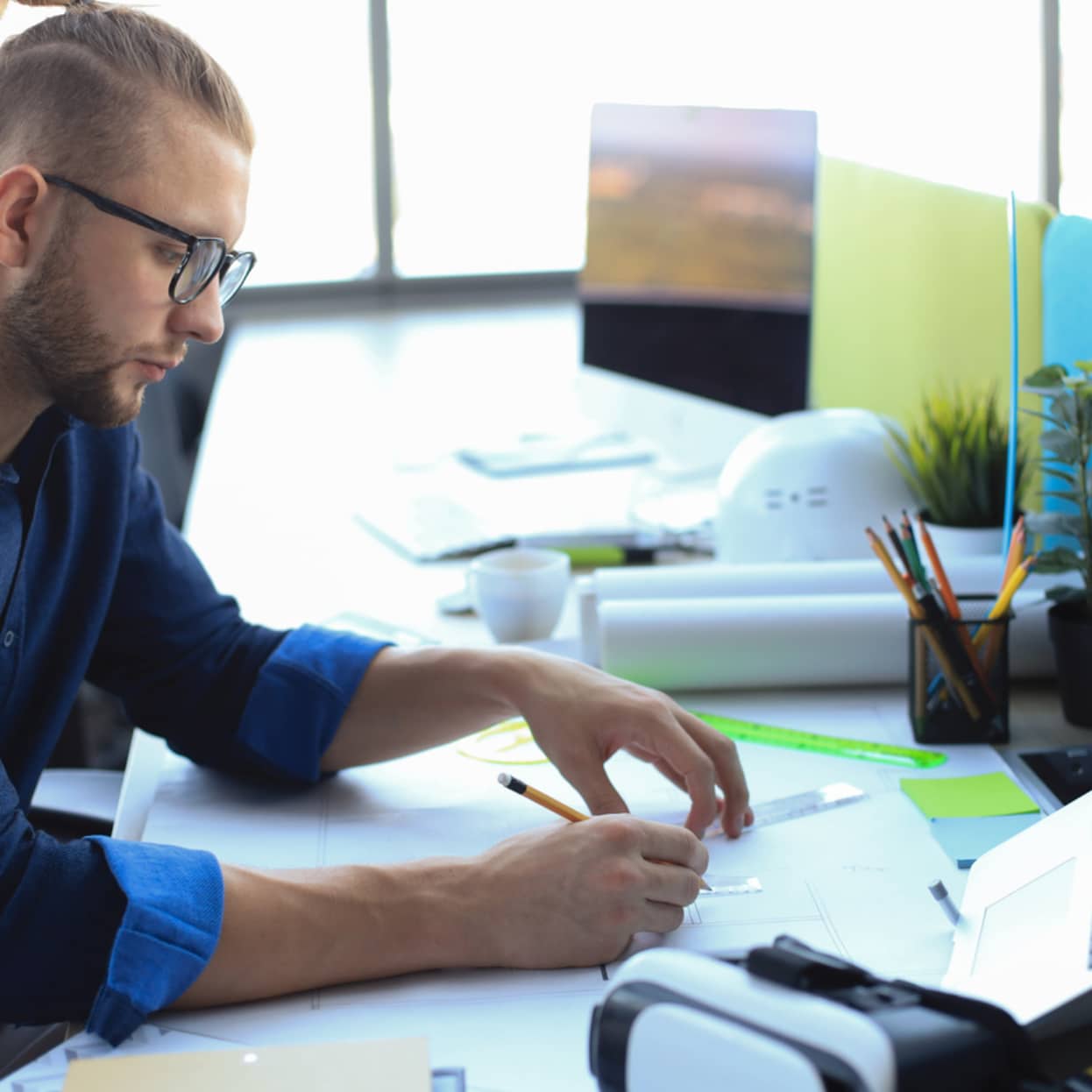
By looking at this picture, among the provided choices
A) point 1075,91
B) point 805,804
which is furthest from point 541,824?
point 1075,91

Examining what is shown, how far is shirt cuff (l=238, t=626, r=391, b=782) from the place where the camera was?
1.12 m

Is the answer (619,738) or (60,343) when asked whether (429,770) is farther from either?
(60,343)

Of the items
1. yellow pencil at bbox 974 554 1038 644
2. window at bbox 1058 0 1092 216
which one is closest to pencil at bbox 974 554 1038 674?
yellow pencil at bbox 974 554 1038 644

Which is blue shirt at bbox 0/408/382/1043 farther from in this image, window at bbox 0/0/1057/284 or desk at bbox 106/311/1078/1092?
window at bbox 0/0/1057/284

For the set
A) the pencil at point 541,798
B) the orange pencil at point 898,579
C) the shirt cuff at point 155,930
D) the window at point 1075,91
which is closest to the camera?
the shirt cuff at point 155,930

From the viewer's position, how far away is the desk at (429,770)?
0.80 m

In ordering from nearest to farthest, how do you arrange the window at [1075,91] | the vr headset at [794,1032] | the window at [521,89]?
the vr headset at [794,1032] < the window at [521,89] < the window at [1075,91]

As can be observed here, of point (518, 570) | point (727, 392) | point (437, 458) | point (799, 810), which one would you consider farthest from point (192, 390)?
point (799, 810)

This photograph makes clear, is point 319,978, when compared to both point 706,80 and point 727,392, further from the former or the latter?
point 706,80

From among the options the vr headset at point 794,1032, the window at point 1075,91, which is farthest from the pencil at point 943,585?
the window at point 1075,91

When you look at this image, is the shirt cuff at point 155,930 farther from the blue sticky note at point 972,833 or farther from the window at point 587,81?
the window at point 587,81

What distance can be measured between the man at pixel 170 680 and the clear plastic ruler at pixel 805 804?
1.5 inches

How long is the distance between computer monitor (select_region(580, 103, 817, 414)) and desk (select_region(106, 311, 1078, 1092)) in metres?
0.07

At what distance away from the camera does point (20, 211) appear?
3.29ft
